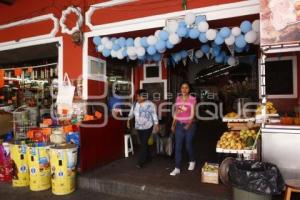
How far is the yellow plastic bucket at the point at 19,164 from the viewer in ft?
16.0

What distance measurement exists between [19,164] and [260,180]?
154 inches

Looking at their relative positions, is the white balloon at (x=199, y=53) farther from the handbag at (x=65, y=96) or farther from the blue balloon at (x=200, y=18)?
the handbag at (x=65, y=96)

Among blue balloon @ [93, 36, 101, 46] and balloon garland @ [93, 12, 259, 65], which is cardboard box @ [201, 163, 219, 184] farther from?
blue balloon @ [93, 36, 101, 46]

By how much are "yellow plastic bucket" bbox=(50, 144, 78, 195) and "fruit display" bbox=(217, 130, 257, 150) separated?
7.94 feet

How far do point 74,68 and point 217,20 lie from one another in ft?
10.4

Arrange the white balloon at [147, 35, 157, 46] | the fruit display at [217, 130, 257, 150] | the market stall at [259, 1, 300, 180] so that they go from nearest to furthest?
the market stall at [259, 1, 300, 180] < the fruit display at [217, 130, 257, 150] < the white balloon at [147, 35, 157, 46]

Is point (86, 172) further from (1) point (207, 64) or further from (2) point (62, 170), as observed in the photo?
(1) point (207, 64)

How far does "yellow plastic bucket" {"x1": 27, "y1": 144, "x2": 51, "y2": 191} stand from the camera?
470 cm

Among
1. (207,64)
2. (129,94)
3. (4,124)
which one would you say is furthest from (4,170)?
(207,64)

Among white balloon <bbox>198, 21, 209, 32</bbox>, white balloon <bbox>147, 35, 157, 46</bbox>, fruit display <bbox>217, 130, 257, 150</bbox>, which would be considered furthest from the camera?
white balloon <bbox>147, 35, 157, 46</bbox>

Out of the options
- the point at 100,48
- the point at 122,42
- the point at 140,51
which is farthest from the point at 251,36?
the point at 100,48

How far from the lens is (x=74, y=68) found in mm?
6133

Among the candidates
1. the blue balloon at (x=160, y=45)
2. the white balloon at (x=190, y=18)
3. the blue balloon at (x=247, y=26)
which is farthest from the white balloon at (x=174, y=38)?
the blue balloon at (x=247, y=26)

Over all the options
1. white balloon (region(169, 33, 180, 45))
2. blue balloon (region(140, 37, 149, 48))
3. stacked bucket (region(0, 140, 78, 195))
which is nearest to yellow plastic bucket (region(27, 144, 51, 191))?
stacked bucket (region(0, 140, 78, 195))
